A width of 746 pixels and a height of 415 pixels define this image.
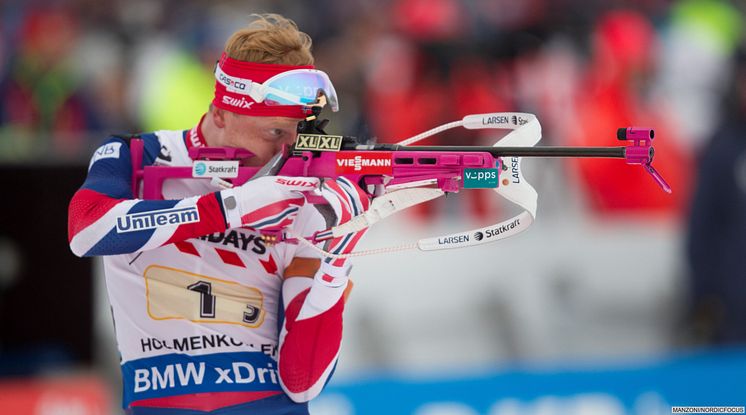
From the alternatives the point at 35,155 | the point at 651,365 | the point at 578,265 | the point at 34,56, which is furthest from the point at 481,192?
the point at 34,56

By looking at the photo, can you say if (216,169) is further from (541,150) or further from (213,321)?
(541,150)

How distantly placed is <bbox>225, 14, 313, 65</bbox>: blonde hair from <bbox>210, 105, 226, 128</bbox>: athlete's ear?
20 centimetres

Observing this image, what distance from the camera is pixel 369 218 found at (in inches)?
165

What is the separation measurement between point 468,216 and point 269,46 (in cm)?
527

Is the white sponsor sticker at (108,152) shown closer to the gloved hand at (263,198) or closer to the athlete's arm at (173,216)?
the athlete's arm at (173,216)

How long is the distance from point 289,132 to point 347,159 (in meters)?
0.29

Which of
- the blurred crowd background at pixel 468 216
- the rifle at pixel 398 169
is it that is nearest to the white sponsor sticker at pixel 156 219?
the rifle at pixel 398 169

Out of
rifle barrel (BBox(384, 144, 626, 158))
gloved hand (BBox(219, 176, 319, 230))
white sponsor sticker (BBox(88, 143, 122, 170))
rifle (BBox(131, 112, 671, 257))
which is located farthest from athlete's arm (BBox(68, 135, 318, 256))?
rifle barrel (BBox(384, 144, 626, 158))

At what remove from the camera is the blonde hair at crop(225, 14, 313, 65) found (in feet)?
14.2

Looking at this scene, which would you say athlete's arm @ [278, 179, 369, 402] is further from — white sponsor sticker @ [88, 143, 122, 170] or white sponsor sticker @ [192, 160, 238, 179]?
white sponsor sticker @ [88, 143, 122, 170]

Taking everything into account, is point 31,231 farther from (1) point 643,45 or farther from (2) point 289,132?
(1) point 643,45

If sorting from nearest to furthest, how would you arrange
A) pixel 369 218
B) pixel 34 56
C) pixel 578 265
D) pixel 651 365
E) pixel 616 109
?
1. pixel 369 218
2. pixel 651 365
3. pixel 578 265
4. pixel 616 109
5. pixel 34 56

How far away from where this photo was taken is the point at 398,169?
13.8ft

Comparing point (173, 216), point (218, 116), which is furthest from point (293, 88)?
point (173, 216)
